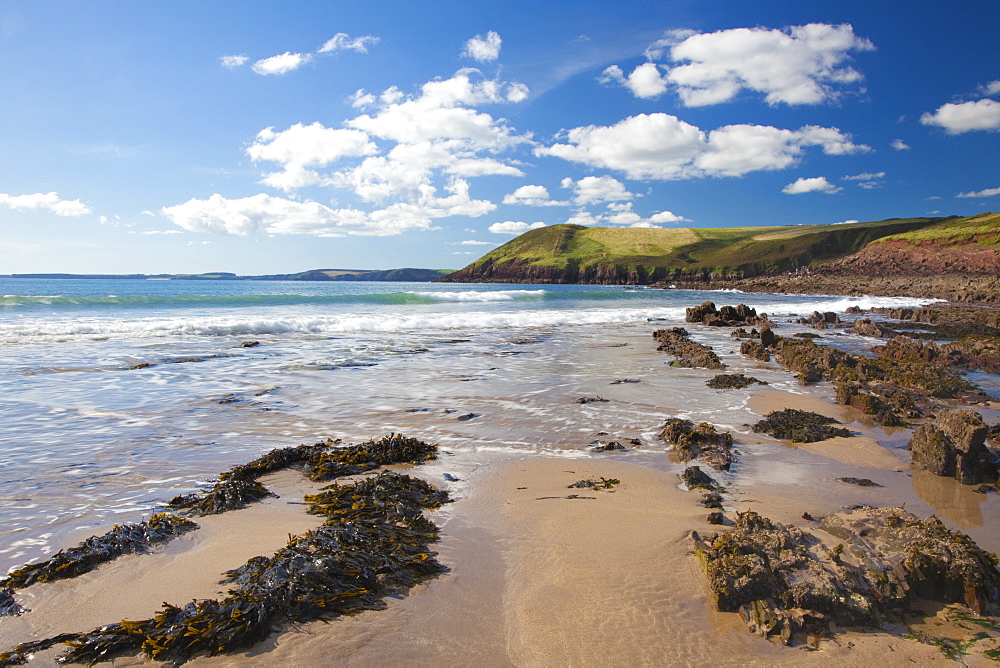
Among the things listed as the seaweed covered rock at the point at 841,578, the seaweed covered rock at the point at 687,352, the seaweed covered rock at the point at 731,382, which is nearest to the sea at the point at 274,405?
the seaweed covered rock at the point at 731,382

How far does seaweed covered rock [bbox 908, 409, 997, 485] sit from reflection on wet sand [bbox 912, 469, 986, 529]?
0.11 m

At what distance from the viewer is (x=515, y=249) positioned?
528ft

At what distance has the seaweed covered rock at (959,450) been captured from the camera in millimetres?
5395

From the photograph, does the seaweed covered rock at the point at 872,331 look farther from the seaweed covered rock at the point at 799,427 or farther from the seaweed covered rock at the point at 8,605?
the seaweed covered rock at the point at 8,605

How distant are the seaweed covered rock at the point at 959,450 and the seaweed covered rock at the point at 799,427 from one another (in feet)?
4.34

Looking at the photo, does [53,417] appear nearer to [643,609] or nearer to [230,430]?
[230,430]

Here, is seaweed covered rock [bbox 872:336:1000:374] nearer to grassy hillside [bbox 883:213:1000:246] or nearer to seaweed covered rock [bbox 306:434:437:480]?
seaweed covered rock [bbox 306:434:437:480]

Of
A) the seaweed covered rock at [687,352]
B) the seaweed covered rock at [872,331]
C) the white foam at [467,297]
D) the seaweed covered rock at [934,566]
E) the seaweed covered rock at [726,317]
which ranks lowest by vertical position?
the seaweed covered rock at [934,566]

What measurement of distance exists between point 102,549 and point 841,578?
17.5 feet

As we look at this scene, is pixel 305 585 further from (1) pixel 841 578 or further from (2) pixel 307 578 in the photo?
(1) pixel 841 578

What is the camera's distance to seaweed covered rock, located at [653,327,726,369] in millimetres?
13281

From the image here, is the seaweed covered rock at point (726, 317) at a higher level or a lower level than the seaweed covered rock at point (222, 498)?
higher

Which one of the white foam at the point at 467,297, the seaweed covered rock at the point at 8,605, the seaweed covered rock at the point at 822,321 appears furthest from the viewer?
the white foam at the point at 467,297

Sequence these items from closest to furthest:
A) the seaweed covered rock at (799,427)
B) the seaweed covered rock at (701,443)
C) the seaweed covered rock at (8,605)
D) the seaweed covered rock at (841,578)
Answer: the seaweed covered rock at (841,578)
the seaweed covered rock at (8,605)
the seaweed covered rock at (701,443)
the seaweed covered rock at (799,427)
